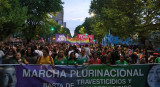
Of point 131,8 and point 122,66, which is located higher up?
point 131,8

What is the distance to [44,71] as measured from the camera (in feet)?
21.5

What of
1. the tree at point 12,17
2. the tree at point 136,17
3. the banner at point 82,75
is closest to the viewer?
the banner at point 82,75

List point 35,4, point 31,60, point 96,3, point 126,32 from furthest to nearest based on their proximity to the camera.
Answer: point 96,3 < point 35,4 < point 126,32 < point 31,60

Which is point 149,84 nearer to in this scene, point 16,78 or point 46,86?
point 46,86

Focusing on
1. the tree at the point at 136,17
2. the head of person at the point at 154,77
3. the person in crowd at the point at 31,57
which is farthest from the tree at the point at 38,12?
the head of person at the point at 154,77

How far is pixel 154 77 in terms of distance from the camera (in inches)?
263

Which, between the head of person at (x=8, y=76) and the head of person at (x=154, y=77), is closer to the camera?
the head of person at (x=8, y=76)

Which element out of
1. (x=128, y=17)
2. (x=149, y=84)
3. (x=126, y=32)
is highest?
(x=128, y=17)

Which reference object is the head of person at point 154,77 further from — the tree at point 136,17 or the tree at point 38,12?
the tree at point 38,12

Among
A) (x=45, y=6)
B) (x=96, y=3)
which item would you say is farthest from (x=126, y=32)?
(x=96, y=3)

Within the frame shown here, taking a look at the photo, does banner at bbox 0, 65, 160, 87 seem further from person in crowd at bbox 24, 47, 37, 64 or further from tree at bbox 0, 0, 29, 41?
tree at bbox 0, 0, 29, 41

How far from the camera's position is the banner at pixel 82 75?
642cm

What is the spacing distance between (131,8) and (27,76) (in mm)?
24923

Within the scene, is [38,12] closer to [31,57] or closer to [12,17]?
[12,17]
